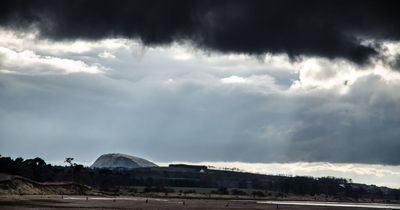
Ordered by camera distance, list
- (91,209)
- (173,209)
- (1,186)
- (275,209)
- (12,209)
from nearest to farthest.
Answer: (12,209)
(91,209)
(173,209)
(275,209)
(1,186)

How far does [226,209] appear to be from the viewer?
11219cm

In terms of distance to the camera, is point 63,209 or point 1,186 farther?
point 1,186

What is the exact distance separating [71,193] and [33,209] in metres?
87.8

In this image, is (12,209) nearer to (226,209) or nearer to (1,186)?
(226,209)

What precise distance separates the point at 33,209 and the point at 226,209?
3857 cm

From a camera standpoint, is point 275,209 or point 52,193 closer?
point 275,209

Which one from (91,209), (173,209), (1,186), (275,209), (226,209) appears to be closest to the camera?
(91,209)

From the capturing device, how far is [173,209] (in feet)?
337

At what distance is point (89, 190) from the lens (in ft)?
612

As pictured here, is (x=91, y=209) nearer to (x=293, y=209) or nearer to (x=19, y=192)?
(x=293, y=209)

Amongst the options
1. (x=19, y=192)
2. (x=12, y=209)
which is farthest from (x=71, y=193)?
(x=12, y=209)

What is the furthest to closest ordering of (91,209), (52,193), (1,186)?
1. (52,193)
2. (1,186)
3. (91,209)

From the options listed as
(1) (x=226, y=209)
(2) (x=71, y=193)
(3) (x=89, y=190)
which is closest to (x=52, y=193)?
(2) (x=71, y=193)

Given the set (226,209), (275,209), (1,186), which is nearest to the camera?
(226,209)
